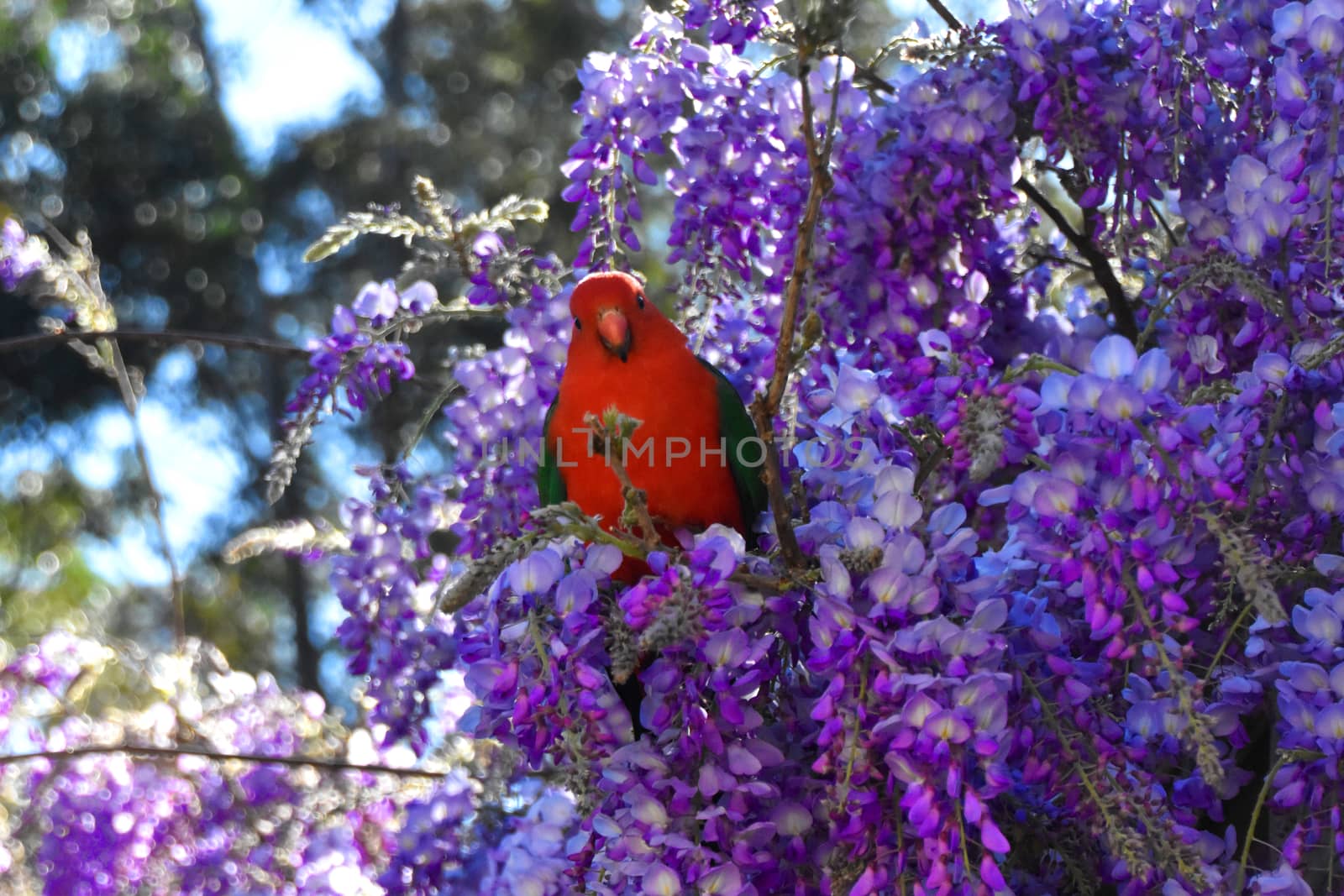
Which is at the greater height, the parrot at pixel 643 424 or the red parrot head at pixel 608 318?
the red parrot head at pixel 608 318

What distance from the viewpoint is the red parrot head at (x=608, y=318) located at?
1302 mm

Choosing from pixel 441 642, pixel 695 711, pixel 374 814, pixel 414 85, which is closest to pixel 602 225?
pixel 441 642

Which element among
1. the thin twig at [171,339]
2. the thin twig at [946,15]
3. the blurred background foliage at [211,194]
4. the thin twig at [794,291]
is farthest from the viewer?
the blurred background foliage at [211,194]

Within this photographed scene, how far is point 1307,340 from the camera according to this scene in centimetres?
94

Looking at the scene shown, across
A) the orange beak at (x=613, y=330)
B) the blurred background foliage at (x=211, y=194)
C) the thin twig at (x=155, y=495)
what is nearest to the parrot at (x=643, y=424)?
the orange beak at (x=613, y=330)

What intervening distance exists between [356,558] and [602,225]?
0.46 meters

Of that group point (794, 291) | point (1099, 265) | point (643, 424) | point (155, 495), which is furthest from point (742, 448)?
point (155, 495)

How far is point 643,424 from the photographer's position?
1.33 meters

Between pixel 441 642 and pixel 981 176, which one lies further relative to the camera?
pixel 441 642

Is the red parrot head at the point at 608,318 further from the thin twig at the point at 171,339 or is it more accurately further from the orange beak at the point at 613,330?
the thin twig at the point at 171,339

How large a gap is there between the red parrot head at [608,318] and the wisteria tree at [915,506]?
0.03 meters

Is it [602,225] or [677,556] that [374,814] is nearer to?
[602,225]

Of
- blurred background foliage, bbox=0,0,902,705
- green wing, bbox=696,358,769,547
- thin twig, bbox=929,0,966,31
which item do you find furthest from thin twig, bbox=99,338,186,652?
blurred background foliage, bbox=0,0,902,705

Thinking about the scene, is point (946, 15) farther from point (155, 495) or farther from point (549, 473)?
point (155, 495)
